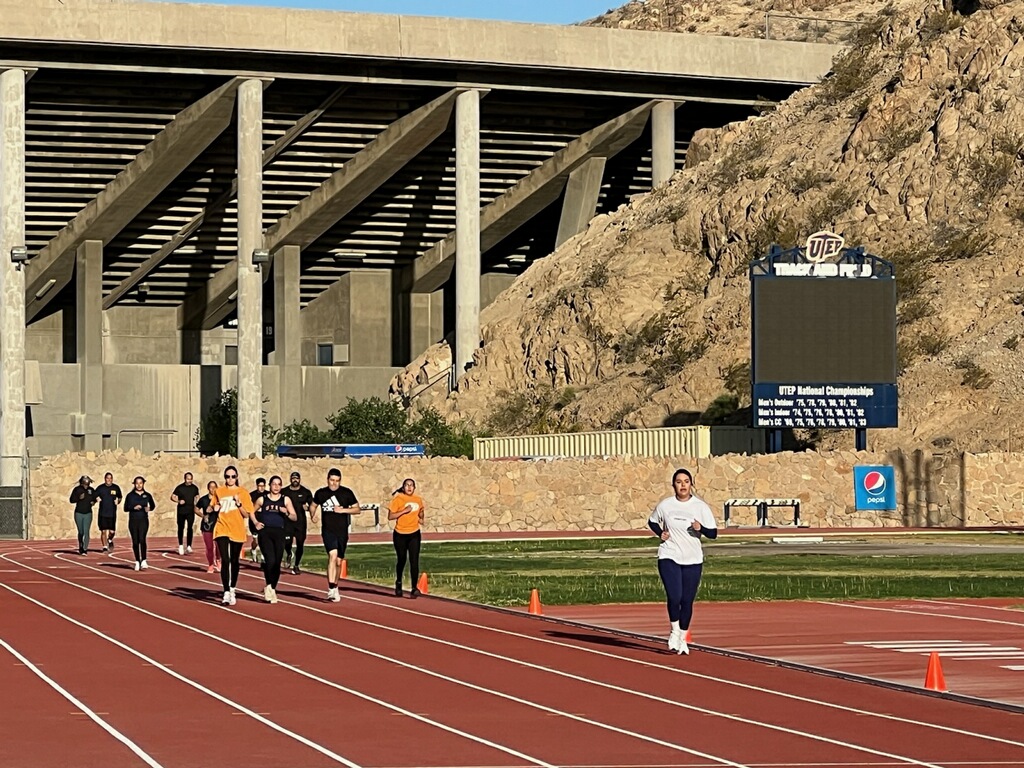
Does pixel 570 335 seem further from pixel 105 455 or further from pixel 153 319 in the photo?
pixel 105 455

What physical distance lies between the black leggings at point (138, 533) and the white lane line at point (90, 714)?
53.7ft

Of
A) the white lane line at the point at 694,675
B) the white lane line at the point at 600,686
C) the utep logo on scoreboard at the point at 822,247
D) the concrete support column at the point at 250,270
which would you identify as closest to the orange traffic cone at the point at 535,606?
the white lane line at the point at 694,675

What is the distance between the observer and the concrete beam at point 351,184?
248 feet

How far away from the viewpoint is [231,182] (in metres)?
77.2

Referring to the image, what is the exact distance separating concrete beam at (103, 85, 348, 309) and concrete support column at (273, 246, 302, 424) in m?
3.84

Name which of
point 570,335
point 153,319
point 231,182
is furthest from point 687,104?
point 153,319

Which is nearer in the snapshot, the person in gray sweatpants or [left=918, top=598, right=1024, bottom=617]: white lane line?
[left=918, top=598, right=1024, bottom=617]: white lane line

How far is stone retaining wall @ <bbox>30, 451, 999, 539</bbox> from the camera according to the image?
182 feet

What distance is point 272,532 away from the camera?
27.2m

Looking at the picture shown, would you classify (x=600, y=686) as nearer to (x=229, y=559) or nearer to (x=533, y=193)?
(x=229, y=559)

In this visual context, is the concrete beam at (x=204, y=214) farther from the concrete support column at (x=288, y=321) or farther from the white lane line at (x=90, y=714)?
the white lane line at (x=90, y=714)

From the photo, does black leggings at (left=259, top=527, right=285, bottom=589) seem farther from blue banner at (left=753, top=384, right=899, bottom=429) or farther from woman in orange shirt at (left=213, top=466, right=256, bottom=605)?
blue banner at (left=753, top=384, right=899, bottom=429)

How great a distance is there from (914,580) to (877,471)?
992 inches

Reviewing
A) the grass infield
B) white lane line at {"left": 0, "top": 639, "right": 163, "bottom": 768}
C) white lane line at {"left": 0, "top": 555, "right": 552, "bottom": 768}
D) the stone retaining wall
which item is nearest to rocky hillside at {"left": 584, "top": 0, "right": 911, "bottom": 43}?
the stone retaining wall
